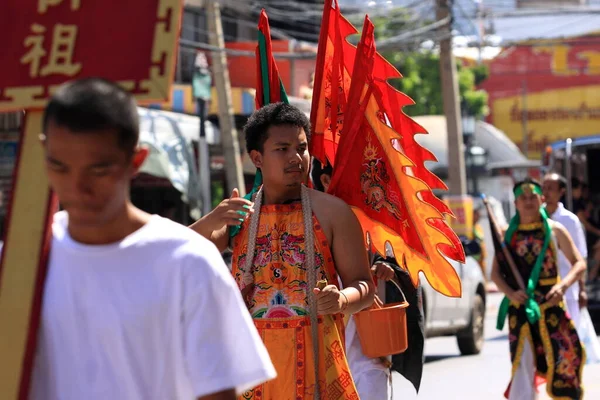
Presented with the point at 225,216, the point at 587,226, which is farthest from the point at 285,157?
the point at 587,226

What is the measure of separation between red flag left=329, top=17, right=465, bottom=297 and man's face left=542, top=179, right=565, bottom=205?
534cm

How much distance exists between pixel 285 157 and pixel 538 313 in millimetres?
4505

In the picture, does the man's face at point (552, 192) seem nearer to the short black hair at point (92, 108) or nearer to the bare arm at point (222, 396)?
the bare arm at point (222, 396)

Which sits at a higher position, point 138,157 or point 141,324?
point 138,157

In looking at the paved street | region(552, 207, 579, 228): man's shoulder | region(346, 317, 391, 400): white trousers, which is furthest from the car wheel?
region(346, 317, 391, 400): white trousers

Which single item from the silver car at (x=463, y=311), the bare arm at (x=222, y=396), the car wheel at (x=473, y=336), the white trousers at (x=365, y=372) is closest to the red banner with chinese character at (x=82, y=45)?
the bare arm at (x=222, y=396)

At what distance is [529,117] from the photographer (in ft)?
198

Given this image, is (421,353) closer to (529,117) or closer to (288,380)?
(288,380)

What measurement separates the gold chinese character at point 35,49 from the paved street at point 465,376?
8.17 metres

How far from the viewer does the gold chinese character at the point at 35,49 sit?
9.66 ft

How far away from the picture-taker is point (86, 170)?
2773 millimetres

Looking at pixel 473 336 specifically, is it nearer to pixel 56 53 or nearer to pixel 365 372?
pixel 365 372

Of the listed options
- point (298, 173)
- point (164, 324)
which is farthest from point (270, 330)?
point (164, 324)

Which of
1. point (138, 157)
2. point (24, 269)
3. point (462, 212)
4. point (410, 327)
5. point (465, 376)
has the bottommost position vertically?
point (465, 376)
